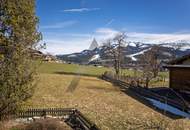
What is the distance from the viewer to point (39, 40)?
51.5ft

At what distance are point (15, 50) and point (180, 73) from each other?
22279 mm

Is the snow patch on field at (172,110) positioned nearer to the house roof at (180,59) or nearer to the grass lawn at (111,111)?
the grass lawn at (111,111)

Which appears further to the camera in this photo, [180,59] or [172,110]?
[180,59]

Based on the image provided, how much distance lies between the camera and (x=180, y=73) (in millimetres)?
31609

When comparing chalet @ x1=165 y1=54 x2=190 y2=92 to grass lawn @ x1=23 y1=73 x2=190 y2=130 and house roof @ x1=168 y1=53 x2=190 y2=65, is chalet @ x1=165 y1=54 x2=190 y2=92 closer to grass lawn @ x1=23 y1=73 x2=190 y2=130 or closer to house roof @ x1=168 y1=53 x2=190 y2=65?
house roof @ x1=168 y1=53 x2=190 y2=65

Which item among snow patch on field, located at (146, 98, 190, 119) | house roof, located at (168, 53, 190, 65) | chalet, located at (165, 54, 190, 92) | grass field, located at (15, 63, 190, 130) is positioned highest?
house roof, located at (168, 53, 190, 65)

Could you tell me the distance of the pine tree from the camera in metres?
14.2

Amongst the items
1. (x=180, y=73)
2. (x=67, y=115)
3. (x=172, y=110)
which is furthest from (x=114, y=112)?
(x=180, y=73)

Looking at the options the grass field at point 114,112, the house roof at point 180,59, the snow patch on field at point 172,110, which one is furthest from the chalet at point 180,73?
the grass field at point 114,112

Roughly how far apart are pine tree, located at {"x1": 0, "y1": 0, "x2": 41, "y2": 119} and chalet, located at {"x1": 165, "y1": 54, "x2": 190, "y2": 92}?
Result: 19.9m

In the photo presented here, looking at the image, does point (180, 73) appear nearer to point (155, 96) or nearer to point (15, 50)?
point (155, 96)

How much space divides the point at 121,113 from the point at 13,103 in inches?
376

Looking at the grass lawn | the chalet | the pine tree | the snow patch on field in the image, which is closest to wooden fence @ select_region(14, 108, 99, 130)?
the grass lawn

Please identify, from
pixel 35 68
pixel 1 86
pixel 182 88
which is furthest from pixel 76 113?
pixel 182 88
